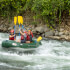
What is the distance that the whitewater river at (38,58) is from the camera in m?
5.99

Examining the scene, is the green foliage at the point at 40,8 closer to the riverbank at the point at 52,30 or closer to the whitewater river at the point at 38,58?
the riverbank at the point at 52,30

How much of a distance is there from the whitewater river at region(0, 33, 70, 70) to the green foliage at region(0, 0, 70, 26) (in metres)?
2.45

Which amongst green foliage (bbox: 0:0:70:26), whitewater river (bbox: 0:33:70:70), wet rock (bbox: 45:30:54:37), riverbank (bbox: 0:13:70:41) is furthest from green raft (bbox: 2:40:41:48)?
green foliage (bbox: 0:0:70:26)

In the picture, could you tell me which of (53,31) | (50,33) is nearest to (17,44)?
(50,33)

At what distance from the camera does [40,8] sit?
34.4 feet

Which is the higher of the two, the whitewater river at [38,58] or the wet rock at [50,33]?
the wet rock at [50,33]

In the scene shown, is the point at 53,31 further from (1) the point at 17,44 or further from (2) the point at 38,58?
(2) the point at 38,58

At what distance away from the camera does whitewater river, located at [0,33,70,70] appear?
599cm

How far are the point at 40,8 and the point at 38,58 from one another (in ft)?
14.3

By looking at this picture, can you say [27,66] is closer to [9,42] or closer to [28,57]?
[28,57]

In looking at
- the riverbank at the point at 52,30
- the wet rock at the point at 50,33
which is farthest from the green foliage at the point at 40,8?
the wet rock at the point at 50,33

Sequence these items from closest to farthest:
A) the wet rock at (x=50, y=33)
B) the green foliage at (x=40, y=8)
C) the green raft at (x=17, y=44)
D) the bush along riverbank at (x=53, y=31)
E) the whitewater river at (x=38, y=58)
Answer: the whitewater river at (x=38, y=58) < the green raft at (x=17, y=44) < the green foliage at (x=40, y=8) < the bush along riverbank at (x=53, y=31) < the wet rock at (x=50, y=33)

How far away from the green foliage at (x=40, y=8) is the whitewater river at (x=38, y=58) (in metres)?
2.45

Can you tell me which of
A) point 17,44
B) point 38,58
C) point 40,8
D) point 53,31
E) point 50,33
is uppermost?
point 40,8
